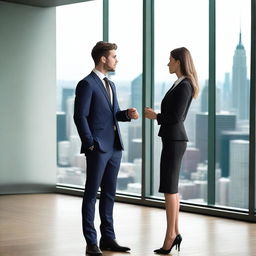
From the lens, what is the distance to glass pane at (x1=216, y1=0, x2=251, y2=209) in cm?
724

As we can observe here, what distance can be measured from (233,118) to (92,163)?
9.08 ft

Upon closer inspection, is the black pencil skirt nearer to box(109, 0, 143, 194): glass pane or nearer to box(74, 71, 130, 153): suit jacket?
box(74, 71, 130, 153): suit jacket

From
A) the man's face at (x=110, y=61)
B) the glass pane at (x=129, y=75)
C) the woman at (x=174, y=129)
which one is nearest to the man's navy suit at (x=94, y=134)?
the man's face at (x=110, y=61)

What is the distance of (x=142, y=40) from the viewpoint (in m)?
8.15

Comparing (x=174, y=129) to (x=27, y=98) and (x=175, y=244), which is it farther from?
(x=27, y=98)

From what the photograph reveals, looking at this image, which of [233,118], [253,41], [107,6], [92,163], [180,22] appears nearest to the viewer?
[92,163]

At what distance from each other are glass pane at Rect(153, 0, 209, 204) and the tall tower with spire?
1.21ft

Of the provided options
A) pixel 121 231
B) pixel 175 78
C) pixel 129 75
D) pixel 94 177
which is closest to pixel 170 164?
pixel 94 177

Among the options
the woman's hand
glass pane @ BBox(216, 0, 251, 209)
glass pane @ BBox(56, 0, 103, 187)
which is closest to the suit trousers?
the woman's hand

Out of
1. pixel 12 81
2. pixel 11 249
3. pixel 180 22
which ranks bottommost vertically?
pixel 11 249

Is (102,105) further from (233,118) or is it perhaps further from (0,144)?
(0,144)

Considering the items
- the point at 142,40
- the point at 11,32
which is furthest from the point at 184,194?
the point at 11,32

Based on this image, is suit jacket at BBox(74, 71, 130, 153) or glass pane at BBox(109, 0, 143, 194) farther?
glass pane at BBox(109, 0, 143, 194)

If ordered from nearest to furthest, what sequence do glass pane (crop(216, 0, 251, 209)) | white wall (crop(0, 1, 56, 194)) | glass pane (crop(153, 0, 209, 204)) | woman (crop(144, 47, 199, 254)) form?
woman (crop(144, 47, 199, 254)) < glass pane (crop(216, 0, 251, 209)) < glass pane (crop(153, 0, 209, 204)) < white wall (crop(0, 1, 56, 194))
